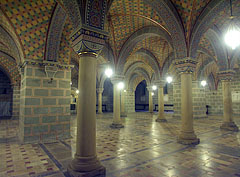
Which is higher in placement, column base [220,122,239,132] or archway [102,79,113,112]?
archway [102,79,113,112]

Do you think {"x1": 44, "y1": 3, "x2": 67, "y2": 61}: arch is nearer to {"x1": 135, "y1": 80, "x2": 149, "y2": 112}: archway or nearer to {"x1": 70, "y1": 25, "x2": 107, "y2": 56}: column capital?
{"x1": 70, "y1": 25, "x2": 107, "y2": 56}: column capital

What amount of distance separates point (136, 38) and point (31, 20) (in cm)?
510

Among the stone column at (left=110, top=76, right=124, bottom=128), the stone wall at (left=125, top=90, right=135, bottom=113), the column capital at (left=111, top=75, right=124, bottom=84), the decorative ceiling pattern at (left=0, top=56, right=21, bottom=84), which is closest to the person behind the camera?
the stone column at (left=110, top=76, right=124, bottom=128)

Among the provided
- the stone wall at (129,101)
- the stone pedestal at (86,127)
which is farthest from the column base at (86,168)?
the stone wall at (129,101)

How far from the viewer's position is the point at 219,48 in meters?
9.14

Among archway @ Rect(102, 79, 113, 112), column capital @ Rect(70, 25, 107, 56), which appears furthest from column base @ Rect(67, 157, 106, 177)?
archway @ Rect(102, 79, 113, 112)

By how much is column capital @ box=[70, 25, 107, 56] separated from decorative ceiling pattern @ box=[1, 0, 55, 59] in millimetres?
3217

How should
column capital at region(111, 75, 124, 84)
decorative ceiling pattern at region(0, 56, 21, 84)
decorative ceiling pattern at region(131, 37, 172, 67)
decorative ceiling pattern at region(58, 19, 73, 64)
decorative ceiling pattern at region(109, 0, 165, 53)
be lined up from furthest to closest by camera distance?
decorative ceiling pattern at region(0, 56, 21, 84)
decorative ceiling pattern at region(131, 37, 172, 67)
column capital at region(111, 75, 124, 84)
decorative ceiling pattern at region(58, 19, 73, 64)
decorative ceiling pattern at region(109, 0, 165, 53)

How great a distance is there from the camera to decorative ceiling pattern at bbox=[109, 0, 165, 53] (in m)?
6.93

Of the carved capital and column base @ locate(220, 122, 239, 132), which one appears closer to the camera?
the carved capital

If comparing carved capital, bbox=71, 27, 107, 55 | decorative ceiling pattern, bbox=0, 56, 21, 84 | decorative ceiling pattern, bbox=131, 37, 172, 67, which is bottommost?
carved capital, bbox=71, 27, 107, 55

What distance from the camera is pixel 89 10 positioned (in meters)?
3.66

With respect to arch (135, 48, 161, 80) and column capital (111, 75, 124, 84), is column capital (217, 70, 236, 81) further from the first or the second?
column capital (111, 75, 124, 84)

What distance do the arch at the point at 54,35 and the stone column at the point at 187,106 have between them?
16.5ft
